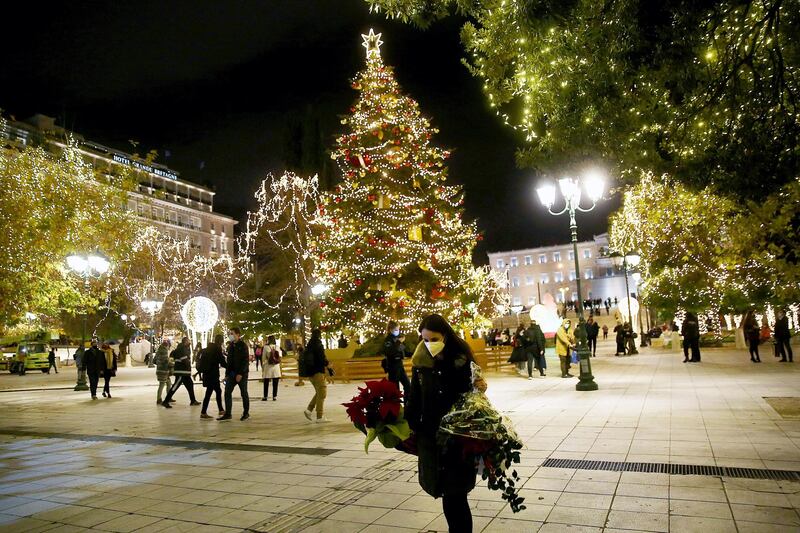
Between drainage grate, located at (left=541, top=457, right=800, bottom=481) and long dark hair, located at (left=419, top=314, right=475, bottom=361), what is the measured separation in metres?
3.21

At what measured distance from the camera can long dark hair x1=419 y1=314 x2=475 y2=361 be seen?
12.4 feet

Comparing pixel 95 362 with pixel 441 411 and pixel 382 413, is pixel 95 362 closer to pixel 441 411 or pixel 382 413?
pixel 382 413

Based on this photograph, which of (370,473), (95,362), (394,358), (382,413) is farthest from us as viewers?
(95,362)

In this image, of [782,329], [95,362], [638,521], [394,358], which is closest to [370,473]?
[638,521]

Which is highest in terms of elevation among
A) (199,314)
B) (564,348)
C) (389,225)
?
(389,225)

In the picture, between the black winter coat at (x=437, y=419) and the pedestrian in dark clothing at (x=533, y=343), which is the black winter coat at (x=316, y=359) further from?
the pedestrian in dark clothing at (x=533, y=343)

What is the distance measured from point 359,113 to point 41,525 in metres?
20.5

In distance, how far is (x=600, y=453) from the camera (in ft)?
22.0

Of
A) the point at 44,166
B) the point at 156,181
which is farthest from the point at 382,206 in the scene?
the point at 156,181

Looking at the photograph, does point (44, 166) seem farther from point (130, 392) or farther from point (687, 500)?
point (687, 500)

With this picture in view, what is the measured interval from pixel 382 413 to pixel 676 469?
13.1 ft

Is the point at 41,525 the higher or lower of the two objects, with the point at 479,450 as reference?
lower

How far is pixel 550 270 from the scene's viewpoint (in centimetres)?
10962

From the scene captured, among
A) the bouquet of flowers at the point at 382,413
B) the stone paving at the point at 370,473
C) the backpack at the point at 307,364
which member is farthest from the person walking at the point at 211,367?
the bouquet of flowers at the point at 382,413
